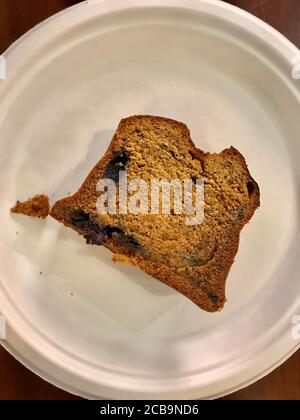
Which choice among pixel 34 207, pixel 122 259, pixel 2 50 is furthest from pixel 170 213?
pixel 2 50

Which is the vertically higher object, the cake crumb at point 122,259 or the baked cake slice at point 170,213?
the baked cake slice at point 170,213

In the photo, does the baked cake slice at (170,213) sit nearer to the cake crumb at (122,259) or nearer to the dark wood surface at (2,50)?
the cake crumb at (122,259)

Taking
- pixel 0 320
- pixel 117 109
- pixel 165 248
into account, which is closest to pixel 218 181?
pixel 165 248

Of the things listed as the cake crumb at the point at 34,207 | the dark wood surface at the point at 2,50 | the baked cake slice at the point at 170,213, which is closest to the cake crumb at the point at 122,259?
the baked cake slice at the point at 170,213

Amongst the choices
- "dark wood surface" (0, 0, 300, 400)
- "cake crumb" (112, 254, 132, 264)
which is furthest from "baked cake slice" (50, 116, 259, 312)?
"dark wood surface" (0, 0, 300, 400)

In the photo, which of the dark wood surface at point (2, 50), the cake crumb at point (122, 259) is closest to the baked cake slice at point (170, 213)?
the cake crumb at point (122, 259)

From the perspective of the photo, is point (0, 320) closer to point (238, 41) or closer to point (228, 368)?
point (228, 368)
